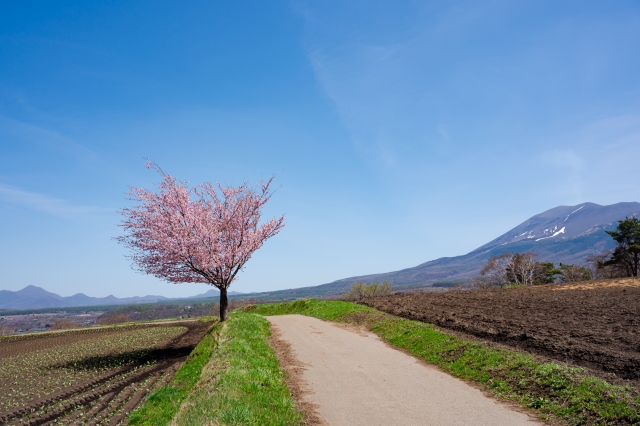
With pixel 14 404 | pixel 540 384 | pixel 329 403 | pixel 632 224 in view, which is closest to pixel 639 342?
pixel 540 384

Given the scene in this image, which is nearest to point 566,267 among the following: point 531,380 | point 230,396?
point 531,380

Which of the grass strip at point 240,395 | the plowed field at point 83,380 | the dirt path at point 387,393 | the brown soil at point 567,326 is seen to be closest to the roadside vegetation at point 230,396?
the grass strip at point 240,395

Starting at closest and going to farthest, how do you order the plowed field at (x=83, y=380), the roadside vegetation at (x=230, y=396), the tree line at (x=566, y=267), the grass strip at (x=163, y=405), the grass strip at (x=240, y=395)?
the grass strip at (x=240, y=395) → the roadside vegetation at (x=230, y=396) → the grass strip at (x=163, y=405) → the plowed field at (x=83, y=380) → the tree line at (x=566, y=267)

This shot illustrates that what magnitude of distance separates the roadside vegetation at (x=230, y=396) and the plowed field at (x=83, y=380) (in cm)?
237

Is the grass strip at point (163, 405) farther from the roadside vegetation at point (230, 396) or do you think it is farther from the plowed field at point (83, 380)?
the plowed field at point (83, 380)

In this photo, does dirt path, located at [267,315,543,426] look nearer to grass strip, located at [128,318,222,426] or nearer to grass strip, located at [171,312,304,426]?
grass strip, located at [171,312,304,426]

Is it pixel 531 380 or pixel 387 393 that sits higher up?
pixel 531 380

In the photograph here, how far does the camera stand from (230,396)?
8797 millimetres

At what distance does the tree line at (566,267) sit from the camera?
60.6 m

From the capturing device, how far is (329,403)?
984cm

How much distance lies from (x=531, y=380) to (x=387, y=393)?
3.75m

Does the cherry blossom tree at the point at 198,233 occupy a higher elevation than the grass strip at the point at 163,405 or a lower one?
higher

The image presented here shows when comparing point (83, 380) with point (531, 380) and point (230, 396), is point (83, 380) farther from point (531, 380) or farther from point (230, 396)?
point (531, 380)

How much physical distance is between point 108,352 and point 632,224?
74.2 metres
